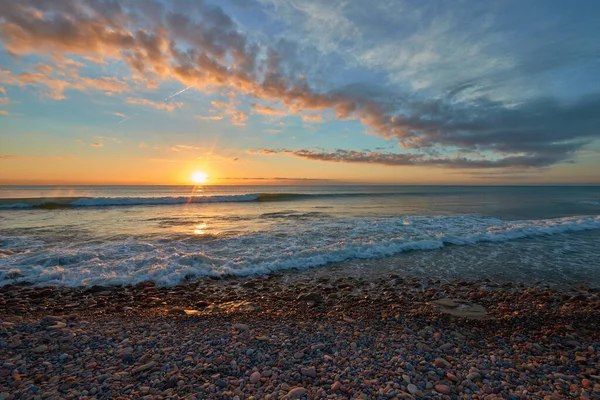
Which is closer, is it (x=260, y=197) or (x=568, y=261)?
(x=568, y=261)

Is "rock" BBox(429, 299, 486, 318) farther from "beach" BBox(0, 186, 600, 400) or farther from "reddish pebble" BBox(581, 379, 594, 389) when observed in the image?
"reddish pebble" BBox(581, 379, 594, 389)

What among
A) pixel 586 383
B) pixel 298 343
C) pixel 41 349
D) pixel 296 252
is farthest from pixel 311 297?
pixel 41 349

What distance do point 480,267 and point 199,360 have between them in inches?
364

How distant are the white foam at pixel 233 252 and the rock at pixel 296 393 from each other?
18.3 feet

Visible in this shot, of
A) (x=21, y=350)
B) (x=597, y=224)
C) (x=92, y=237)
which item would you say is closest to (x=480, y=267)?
(x=21, y=350)

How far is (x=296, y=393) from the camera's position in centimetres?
321

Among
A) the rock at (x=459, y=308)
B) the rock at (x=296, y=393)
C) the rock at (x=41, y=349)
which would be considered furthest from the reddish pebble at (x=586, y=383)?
the rock at (x=41, y=349)

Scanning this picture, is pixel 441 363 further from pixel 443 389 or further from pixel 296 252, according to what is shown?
pixel 296 252

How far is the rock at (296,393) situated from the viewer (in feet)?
10.4

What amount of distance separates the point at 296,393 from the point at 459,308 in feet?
14.7

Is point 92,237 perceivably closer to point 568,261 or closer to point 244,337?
point 244,337

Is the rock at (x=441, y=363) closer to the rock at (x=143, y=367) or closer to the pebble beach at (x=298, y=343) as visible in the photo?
the pebble beach at (x=298, y=343)

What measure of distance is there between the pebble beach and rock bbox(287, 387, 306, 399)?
0.01 m

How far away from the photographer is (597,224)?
688 inches
